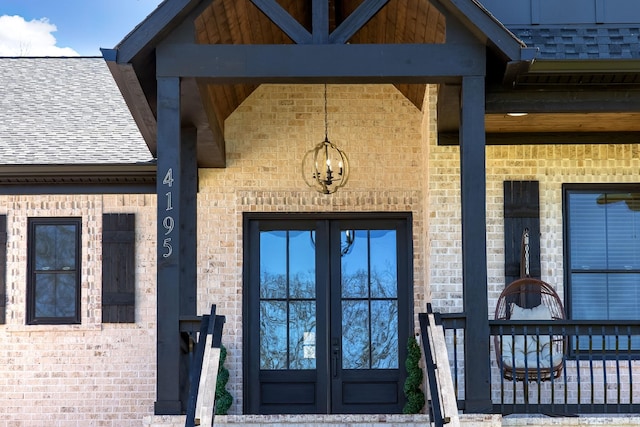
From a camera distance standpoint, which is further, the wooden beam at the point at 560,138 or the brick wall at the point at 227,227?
the brick wall at the point at 227,227

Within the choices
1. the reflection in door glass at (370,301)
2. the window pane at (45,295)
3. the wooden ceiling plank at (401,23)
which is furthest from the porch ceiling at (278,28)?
the window pane at (45,295)

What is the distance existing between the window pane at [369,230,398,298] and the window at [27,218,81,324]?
330cm

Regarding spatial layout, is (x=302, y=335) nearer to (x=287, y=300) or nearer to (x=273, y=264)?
(x=287, y=300)

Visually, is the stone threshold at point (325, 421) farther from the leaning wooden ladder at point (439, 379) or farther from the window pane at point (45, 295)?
the window pane at point (45, 295)

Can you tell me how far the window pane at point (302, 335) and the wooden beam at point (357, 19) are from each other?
150 inches

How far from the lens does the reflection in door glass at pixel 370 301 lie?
10.6 metres

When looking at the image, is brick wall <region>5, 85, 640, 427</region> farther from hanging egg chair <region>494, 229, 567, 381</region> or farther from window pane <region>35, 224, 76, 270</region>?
hanging egg chair <region>494, 229, 567, 381</region>

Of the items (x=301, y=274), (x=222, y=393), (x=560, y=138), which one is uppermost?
(x=560, y=138)

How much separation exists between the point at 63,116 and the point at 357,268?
4.28 meters

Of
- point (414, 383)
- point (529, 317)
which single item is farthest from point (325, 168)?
point (529, 317)

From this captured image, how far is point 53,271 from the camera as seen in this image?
10883mm

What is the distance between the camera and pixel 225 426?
7.60 m

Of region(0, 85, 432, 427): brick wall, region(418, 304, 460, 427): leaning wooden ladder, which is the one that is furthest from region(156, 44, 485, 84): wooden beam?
region(0, 85, 432, 427): brick wall

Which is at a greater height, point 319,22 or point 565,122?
point 319,22
